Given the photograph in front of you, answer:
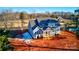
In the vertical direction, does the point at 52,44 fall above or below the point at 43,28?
below

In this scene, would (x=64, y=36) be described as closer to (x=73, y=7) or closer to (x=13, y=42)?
(x=73, y=7)

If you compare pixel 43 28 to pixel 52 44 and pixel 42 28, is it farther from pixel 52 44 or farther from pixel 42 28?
pixel 52 44

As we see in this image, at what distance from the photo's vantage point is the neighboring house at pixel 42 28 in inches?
104

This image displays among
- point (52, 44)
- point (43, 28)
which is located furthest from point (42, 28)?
point (52, 44)

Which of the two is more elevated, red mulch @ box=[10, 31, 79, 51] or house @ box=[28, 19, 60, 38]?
house @ box=[28, 19, 60, 38]

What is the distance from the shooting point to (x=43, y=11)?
2645 millimetres

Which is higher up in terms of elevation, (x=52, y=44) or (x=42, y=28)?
(x=42, y=28)

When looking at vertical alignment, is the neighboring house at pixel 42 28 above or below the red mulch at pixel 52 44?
above

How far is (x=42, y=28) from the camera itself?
8.69ft

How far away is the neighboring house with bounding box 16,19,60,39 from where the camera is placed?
104 inches

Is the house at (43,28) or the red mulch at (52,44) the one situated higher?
the house at (43,28)

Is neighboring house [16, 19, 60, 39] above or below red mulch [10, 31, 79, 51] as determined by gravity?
above
